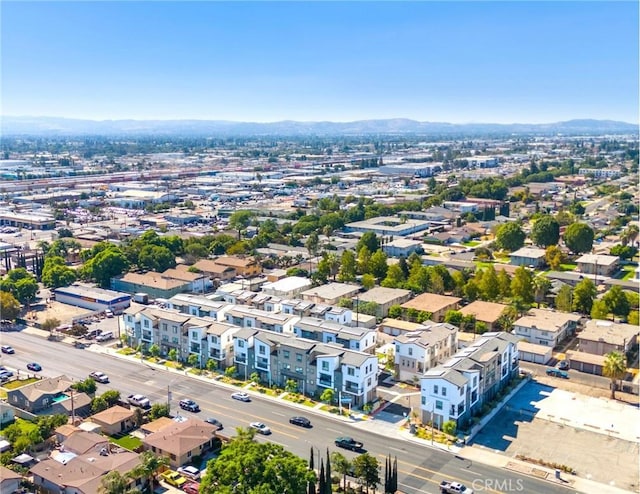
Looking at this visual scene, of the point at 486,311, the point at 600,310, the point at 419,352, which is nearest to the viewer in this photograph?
the point at 419,352

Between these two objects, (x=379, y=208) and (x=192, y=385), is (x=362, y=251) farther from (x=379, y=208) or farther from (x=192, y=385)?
(x=379, y=208)

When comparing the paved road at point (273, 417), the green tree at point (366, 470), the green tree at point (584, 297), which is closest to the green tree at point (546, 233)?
the green tree at point (584, 297)

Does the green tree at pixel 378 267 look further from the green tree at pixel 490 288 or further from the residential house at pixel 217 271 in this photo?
the residential house at pixel 217 271

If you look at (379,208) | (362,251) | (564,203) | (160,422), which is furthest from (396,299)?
(564,203)

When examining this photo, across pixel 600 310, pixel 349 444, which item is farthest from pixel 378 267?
pixel 349 444

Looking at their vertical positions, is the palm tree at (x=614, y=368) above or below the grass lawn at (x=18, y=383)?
above

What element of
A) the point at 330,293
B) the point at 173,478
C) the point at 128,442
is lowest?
the point at 173,478

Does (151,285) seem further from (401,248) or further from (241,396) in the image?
(401,248)

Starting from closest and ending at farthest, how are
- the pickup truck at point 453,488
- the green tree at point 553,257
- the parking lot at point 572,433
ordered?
the pickup truck at point 453,488 < the parking lot at point 572,433 < the green tree at point 553,257
